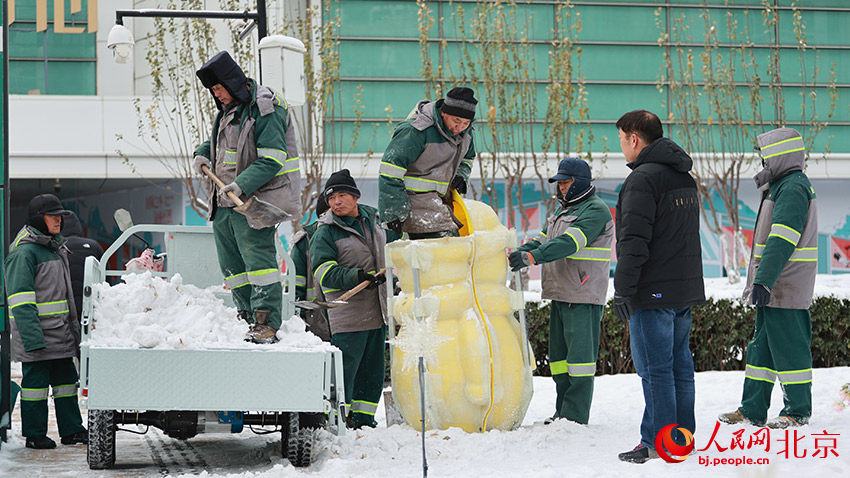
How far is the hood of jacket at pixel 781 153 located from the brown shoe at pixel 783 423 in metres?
1.63

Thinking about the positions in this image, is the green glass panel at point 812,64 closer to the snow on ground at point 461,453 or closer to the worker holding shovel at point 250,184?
the snow on ground at point 461,453

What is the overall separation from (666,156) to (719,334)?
→ 542 cm

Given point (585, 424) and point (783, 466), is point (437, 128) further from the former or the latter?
point (783, 466)

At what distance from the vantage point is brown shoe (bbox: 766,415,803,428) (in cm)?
646

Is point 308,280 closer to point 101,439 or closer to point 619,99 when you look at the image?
point 101,439

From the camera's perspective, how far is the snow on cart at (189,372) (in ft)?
17.3

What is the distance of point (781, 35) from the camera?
22.3m

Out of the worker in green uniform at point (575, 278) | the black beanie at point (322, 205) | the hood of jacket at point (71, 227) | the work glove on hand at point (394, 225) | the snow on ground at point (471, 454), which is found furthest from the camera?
the hood of jacket at point (71, 227)

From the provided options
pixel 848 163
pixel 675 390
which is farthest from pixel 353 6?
pixel 675 390

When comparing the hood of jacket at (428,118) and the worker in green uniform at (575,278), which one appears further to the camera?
the worker in green uniform at (575,278)

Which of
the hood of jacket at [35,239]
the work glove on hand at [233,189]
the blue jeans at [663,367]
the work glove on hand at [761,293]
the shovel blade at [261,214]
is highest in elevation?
the work glove on hand at [233,189]

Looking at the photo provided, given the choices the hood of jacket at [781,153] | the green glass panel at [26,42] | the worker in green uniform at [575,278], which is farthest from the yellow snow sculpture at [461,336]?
the green glass panel at [26,42]

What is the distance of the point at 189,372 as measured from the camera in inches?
209

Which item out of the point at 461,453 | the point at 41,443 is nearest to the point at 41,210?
the point at 41,443
